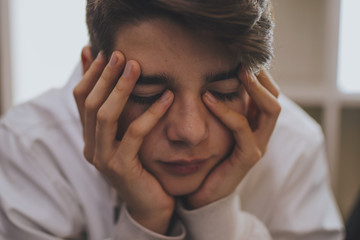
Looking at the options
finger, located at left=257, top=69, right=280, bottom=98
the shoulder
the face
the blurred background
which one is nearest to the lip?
A: the face

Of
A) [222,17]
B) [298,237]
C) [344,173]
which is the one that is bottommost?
[344,173]

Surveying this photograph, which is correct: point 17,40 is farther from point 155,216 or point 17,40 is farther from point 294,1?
point 155,216

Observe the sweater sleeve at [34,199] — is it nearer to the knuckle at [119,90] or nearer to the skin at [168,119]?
the skin at [168,119]

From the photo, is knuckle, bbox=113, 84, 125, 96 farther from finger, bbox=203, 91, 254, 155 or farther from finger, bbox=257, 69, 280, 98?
finger, bbox=257, 69, 280, 98

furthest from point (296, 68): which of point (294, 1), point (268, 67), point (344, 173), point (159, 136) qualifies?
point (159, 136)

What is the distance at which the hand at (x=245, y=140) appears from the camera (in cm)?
78

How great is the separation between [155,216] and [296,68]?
1.21 meters

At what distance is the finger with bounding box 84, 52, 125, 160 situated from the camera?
708 millimetres

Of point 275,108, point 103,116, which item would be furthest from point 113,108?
point 275,108

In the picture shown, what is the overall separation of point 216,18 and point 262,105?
0.26m

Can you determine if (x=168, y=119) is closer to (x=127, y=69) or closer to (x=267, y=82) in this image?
(x=127, y=69)

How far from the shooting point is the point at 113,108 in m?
0.72

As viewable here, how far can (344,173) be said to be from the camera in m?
1.82

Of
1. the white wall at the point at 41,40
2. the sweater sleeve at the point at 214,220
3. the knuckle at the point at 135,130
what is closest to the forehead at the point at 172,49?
the knuckle at the point at 135,130
